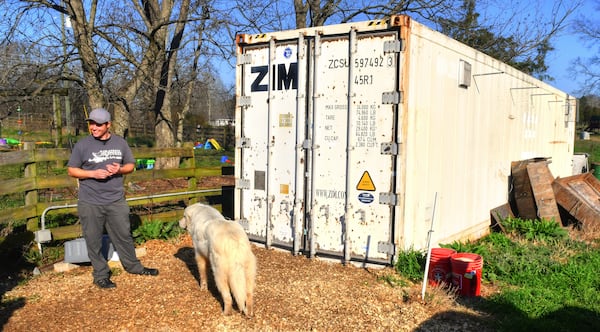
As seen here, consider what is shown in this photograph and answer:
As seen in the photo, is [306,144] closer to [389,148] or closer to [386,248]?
[389,148]

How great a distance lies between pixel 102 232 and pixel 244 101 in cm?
273

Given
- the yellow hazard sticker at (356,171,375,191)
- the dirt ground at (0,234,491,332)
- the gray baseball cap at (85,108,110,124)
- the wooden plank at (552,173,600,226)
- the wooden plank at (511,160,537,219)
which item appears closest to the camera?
the dirt ground at (0,234,491,332)

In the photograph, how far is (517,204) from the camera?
363 inches

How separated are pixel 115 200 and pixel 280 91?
8.68 ft

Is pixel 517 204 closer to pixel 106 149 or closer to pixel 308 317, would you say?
pixel 308 317

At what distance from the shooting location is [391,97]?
583 cm

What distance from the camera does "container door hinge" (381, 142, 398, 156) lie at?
582 cm

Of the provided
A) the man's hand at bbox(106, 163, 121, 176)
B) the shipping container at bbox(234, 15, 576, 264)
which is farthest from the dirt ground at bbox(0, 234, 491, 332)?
the man's hand at bbox(106, 163, 121, 176)

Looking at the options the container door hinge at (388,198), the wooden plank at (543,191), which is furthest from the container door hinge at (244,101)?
the wooden plank at (543,191)

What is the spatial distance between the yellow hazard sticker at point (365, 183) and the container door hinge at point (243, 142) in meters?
1.85

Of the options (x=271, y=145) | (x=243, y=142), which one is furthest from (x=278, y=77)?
(x=243, y=142)

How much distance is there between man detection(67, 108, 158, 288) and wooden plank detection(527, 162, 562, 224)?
286 inches

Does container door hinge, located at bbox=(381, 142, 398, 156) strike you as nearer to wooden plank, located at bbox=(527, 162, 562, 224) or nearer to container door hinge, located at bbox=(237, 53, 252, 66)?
container door hinge, located at bbox=(237, 53, 252, 66)

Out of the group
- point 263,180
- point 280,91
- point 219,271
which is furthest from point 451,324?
point 280,91
